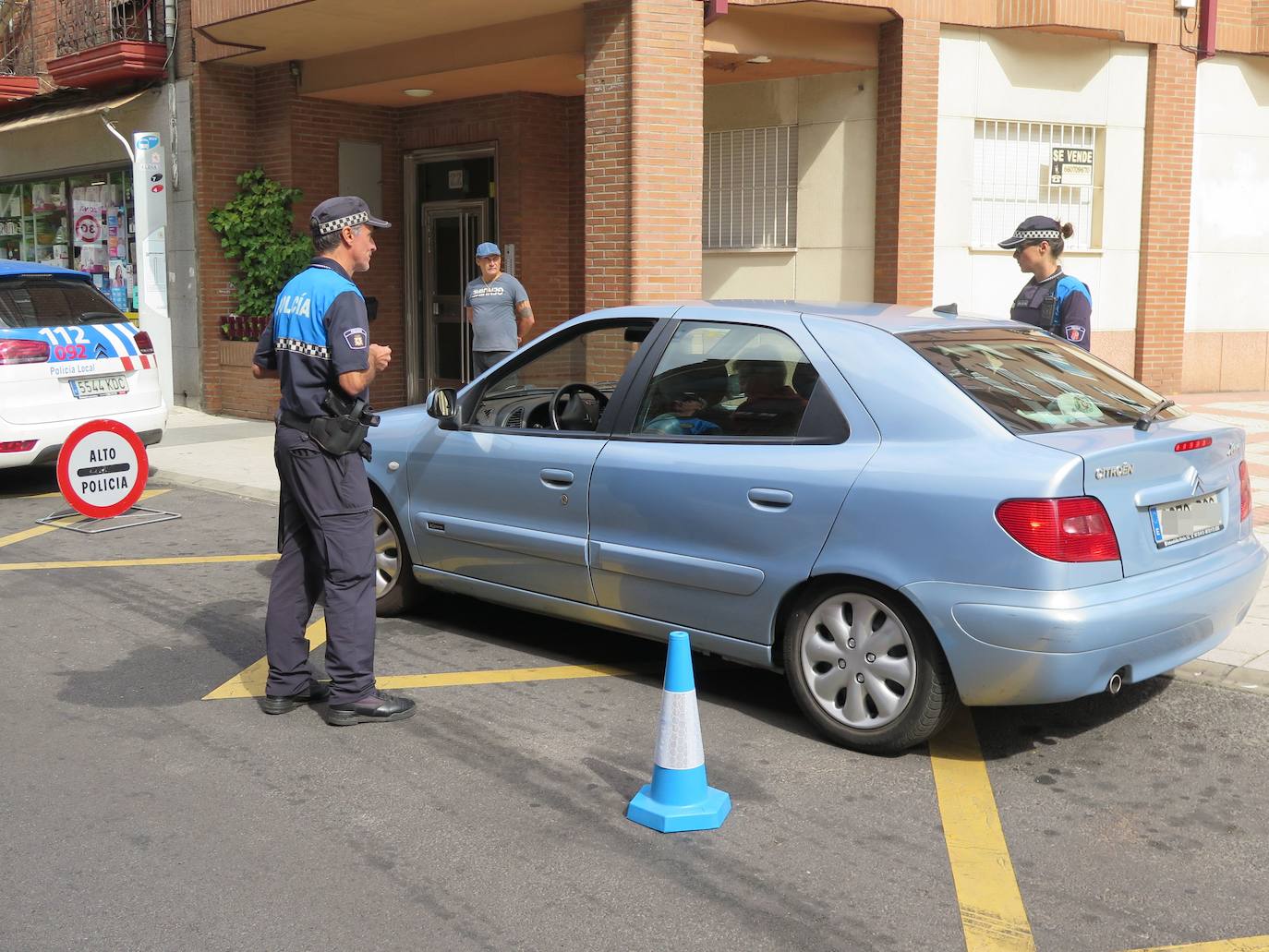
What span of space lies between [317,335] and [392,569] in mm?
1844

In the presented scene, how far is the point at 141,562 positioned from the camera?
312 inches

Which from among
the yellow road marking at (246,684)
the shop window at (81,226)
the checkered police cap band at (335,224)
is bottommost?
the yellow road marking at (246,684)

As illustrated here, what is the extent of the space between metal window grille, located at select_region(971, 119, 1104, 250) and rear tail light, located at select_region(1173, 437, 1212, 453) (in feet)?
32.5

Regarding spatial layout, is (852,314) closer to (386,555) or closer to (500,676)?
(500,676)

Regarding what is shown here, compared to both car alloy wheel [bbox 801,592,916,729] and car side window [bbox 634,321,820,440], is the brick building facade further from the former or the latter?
car alloy wheel [bbox 801,592,916,729]

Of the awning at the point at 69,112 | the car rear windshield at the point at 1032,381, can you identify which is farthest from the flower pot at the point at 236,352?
the car rear windshield at the point at 1032,381

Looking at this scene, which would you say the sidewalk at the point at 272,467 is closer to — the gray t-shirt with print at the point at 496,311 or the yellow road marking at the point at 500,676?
the gray t-shirt with print at the point at 496,311

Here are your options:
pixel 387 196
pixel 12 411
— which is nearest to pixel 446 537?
pixel 12 411

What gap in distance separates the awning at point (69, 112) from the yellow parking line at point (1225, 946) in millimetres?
15643

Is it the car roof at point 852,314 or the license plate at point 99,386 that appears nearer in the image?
the car roof at point 852,314

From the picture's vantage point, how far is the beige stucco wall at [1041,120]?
13.9m

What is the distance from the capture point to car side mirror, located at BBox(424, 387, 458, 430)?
5.98m

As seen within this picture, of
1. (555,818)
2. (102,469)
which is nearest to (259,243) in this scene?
(102,469)

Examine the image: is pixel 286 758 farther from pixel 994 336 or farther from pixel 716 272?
pixel 716 272
